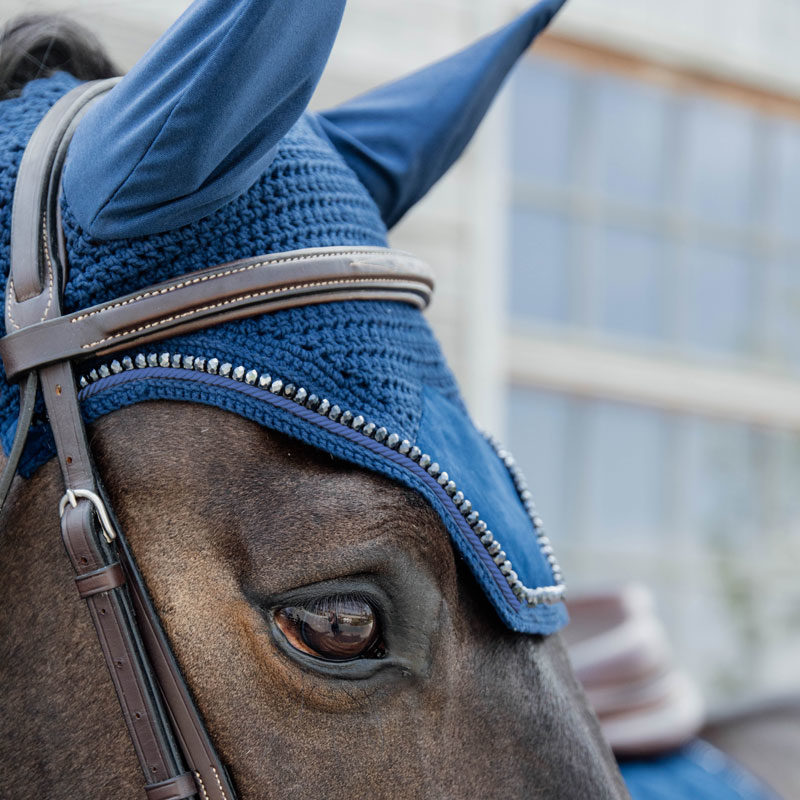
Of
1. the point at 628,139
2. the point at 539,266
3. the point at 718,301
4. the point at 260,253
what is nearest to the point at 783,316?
the point at 718,301

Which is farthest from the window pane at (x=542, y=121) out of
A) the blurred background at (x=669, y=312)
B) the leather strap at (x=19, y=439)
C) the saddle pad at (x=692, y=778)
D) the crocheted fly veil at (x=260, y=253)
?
the leather strap at (x=19, y=439)

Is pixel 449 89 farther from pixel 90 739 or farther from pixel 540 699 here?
pixel 90 739

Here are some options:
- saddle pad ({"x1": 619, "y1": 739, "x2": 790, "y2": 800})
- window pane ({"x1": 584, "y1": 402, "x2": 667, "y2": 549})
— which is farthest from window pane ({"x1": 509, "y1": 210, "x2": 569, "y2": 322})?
saddle pad ({"x1": 619, "y1": 739, "x2": 790, "y2": 800})

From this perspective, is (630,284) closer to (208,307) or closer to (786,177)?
(786,177)

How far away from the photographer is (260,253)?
1054 mm

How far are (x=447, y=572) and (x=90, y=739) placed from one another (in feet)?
1.18

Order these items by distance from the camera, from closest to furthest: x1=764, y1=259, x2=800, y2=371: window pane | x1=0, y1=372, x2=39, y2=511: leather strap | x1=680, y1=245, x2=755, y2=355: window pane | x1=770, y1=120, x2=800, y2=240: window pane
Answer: x1=0, y1=372, x2=39, y2=511: leather strap < x1=680, y1=245, x2=755, y2=355: window pane < x1=764, y1=259, x2=800, y2=371: window pane < x1=770, y1=120, x2=800, y2=240: window pane

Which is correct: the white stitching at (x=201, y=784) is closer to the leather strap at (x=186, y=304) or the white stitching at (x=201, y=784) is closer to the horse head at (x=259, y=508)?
the horse head at (x=259, y=508)

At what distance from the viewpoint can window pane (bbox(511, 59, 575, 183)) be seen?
16.4ft

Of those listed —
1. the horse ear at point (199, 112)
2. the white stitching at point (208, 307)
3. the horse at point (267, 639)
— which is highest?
the horse ear at point (199, 112)

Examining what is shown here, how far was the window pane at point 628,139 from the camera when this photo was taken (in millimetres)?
5207

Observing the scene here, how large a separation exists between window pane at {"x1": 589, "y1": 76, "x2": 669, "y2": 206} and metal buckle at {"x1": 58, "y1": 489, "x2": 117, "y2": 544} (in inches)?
179

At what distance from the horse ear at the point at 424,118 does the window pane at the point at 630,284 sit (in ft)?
12.7

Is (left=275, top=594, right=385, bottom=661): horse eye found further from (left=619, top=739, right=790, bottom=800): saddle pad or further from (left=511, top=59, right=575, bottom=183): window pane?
(left=511, top=59, right=575, bottom=183): window pane
